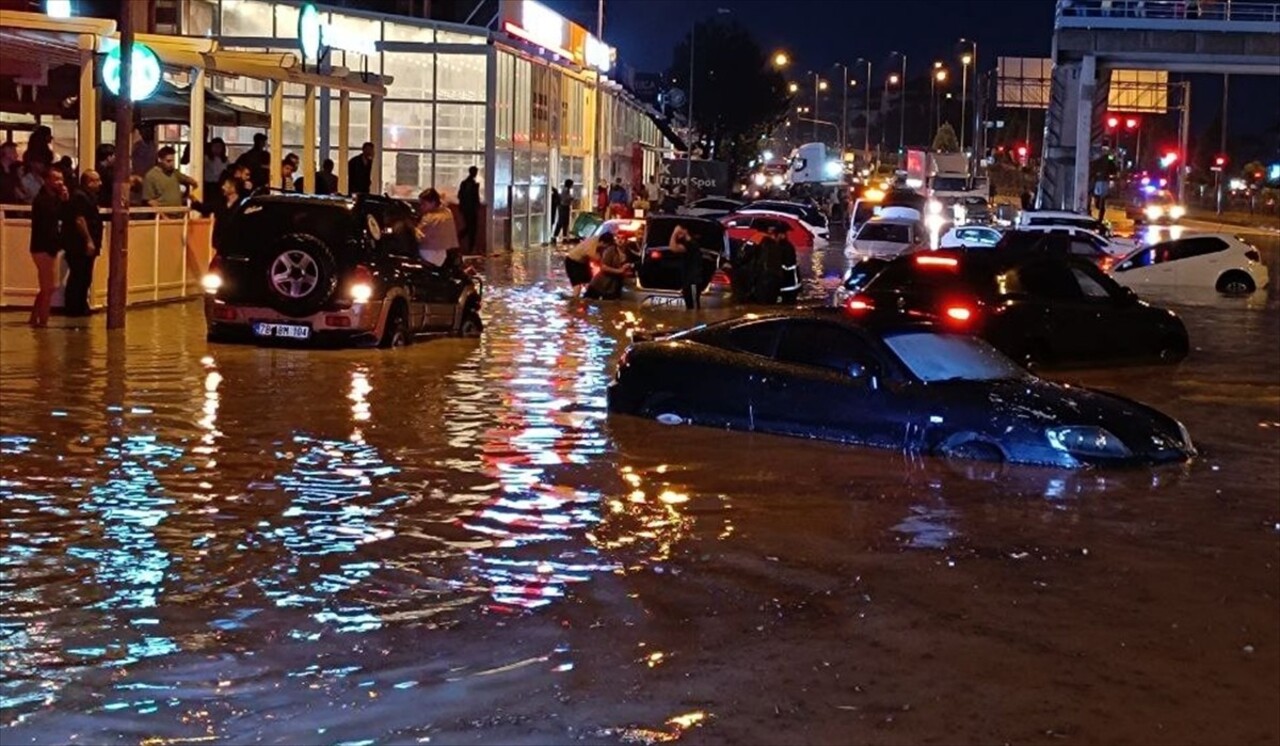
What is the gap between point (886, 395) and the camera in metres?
13.9

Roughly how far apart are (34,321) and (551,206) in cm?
3153

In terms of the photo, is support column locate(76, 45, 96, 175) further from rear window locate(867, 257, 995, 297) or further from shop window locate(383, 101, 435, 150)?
shop window locate(383, 101, 435, 150)

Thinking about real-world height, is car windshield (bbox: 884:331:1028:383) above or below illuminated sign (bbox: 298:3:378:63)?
below

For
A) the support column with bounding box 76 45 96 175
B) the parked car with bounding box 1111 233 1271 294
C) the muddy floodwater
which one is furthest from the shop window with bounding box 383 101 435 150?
the muddy floodwater

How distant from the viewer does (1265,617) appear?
9062mm

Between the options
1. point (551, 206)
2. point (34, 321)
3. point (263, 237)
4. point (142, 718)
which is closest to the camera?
point (142, 718)

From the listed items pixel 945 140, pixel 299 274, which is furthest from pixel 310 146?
pixel 945 140

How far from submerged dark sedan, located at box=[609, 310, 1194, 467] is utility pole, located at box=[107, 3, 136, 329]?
8.41 meters

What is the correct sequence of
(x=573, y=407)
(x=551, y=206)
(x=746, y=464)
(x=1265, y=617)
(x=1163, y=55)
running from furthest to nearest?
1. (x=1163, y=55)
2. (x=551, y=206)
3. (x=573, y=407)
4. (x=746, y=464)
5. (x=1265, y=617)

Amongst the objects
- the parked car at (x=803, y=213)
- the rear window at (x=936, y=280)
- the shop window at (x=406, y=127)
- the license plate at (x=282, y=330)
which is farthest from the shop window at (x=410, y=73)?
the license plate at (x=282, y=330)

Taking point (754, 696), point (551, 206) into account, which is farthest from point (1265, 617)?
point (551, 206)

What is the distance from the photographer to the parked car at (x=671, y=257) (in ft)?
101

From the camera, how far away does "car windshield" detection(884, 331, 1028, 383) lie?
13906 millimetres

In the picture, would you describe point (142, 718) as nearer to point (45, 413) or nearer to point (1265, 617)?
point (1265, 617)
